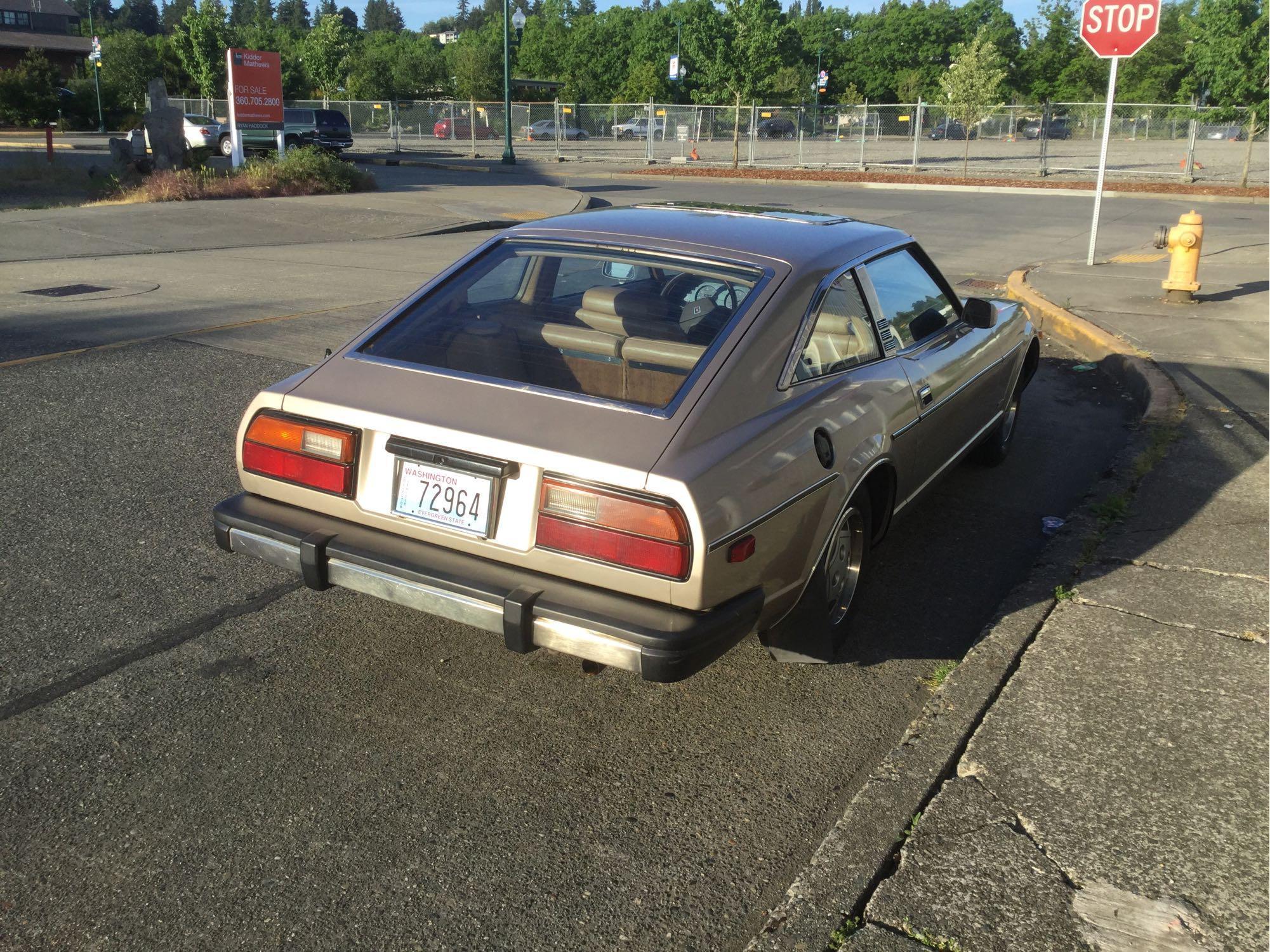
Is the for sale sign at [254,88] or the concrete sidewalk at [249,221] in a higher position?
the for sale sign at [254,88]

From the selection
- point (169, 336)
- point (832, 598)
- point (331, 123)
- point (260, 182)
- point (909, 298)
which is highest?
point (331, 123)

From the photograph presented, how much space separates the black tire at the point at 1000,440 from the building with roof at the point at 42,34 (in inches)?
3094

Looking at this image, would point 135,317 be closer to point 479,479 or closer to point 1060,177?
point 479,479

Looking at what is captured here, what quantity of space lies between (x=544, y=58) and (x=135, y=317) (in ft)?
323

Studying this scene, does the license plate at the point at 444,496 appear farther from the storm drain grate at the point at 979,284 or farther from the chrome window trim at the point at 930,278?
the storm drain grate at the point at 979,284

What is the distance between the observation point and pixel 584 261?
4.05 meters

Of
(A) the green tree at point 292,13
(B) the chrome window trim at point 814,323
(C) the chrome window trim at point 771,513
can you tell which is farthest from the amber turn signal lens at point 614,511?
(A) the green tree at point 292,13

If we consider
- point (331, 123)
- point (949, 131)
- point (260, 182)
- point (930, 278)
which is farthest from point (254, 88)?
point (949, 131)

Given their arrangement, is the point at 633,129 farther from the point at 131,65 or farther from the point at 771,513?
the point at 771,513

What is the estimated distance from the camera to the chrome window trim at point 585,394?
130 inches

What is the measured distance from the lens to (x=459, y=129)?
53.1m

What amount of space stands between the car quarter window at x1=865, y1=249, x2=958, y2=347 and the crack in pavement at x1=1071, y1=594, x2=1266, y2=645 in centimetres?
124

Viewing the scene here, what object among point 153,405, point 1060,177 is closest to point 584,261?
point 153,405

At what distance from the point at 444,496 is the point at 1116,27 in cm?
1186
